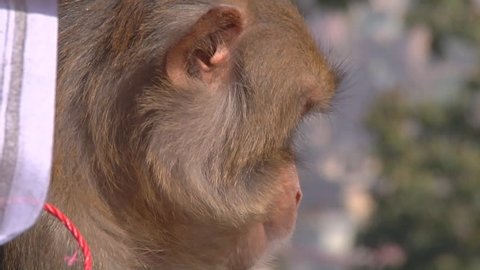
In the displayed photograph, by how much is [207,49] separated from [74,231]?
354 mm

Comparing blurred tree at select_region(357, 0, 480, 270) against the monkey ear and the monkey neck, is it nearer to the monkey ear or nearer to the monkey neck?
the monkey neck

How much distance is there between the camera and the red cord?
5.56ft

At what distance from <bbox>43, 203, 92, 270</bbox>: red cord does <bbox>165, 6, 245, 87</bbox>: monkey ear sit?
28 centimetres

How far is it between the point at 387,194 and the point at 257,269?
4615mm

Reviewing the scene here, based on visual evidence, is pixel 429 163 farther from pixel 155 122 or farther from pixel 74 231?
pixel 74 231

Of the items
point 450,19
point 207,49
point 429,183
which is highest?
point 207,49

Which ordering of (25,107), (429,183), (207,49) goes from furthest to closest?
(429,183), (207,49), (25,107)

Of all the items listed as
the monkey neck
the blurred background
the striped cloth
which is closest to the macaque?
the monkey neck

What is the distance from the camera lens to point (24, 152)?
160 cm

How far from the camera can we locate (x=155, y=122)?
1883 millimetres

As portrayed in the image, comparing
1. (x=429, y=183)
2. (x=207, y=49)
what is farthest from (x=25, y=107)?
(x=429, y=183)

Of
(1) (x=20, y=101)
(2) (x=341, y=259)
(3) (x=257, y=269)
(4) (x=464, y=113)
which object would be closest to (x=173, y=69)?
(1) (x=20, y=101)

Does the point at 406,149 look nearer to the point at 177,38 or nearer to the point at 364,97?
the point at 364,97

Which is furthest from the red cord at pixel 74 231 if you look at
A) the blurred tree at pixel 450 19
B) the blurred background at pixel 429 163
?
the blurred tree at pixel 450 19
